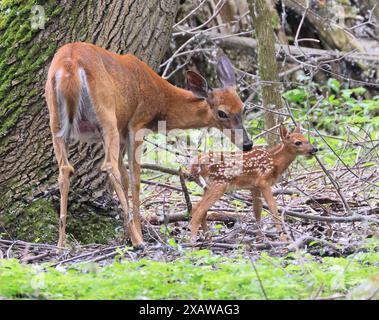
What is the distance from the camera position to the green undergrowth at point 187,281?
5.28 meters

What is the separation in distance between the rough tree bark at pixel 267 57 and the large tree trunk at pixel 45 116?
5.80 ft

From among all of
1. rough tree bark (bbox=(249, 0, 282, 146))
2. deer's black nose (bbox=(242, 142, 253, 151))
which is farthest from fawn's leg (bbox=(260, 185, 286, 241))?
rough tree bark (bbox=(249, 0, 282, 146))

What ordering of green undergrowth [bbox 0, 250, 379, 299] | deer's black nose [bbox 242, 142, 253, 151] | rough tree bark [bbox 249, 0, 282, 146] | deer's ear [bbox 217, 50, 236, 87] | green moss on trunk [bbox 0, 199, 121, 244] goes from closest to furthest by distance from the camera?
green undergrowth [bbox 0, 250, 379, 299], green moss on trunk [bbox 0, 199, 121, 244], deer's black nose [bbox 242, 142, 253, 151], deer's ear [bbox 217, 50, 236, 87], rough tree bark [bbox 249, 0, 282, 146]

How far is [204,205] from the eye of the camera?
26.4 ft

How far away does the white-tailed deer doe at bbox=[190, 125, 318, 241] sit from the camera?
8.11 m

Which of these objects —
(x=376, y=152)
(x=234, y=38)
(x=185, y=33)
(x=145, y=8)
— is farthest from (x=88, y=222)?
(x=234, y=38)

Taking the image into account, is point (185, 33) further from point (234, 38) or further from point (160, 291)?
point (160, 291)

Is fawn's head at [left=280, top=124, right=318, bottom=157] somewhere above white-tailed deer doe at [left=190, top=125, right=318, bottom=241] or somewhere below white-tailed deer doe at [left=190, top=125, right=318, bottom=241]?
above

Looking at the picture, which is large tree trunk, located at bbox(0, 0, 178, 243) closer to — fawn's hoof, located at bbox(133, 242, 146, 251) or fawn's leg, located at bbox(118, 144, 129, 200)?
Answer: fawn's leg, located at bbox(118, 144, 129, 200)

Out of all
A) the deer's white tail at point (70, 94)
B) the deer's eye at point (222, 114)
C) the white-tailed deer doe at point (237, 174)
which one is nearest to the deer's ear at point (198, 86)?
the deer's eye at point (222, 114)

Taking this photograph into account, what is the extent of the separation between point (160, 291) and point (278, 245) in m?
1.95

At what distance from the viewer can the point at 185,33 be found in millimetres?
12578

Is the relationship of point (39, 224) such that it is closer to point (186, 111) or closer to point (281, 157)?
point (186, 111)

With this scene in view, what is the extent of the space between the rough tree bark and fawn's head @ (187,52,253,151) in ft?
3.95
